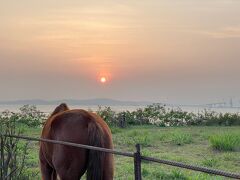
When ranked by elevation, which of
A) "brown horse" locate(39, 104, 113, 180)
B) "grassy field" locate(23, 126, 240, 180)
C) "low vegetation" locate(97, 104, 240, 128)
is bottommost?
"grassy field" locate(23, 126, 240, 180)

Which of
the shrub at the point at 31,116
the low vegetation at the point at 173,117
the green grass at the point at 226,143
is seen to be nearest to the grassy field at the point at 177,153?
the green grass at the point at 226,143

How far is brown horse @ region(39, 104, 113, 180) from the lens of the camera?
416 cm

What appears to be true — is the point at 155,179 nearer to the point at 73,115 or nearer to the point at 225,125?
the point at 73,115

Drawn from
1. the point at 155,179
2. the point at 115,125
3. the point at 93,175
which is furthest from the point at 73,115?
the point at 115,125

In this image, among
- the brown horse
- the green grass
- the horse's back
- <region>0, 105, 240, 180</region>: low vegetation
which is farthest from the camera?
the green grass

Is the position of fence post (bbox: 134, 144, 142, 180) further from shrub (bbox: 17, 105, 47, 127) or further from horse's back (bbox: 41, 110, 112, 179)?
shrub (bbox: 17, 105, 47, 127)

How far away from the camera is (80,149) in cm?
433

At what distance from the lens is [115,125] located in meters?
16.5

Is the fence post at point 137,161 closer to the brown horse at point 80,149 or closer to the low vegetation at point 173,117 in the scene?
the brown horse at point 80,149

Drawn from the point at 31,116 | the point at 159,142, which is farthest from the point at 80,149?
the point at 31,116

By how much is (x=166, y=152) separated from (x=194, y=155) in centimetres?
66

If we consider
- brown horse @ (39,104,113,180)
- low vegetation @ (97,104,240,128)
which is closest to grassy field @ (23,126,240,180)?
brown horse @ (39,104,113,180)

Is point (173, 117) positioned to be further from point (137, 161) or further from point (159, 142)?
point (137, 161)

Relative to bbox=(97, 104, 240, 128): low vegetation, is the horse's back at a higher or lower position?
higher
